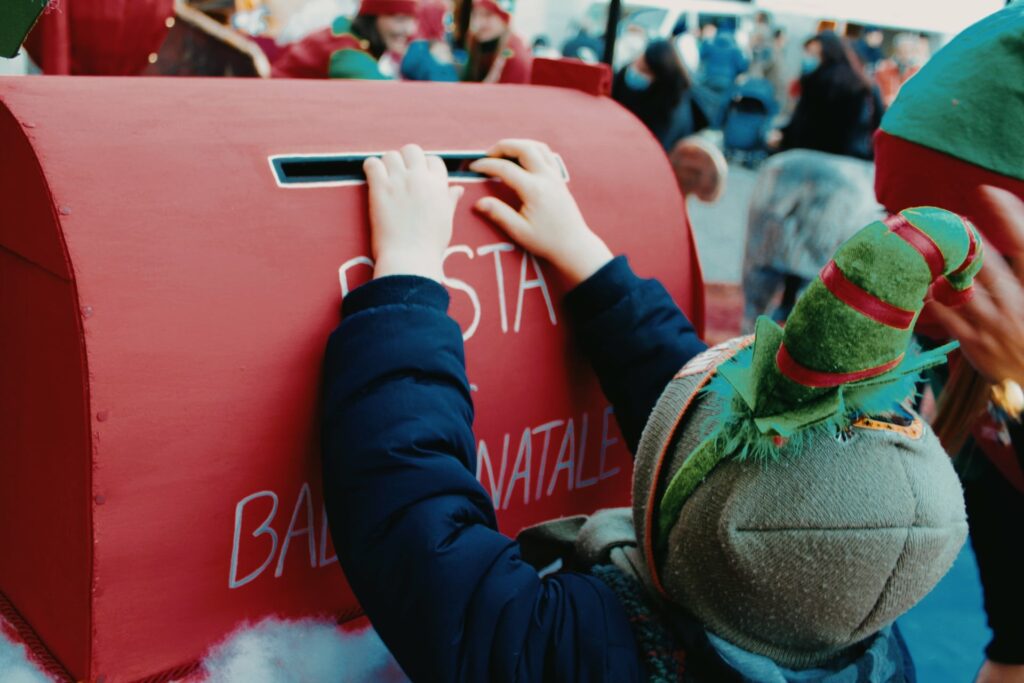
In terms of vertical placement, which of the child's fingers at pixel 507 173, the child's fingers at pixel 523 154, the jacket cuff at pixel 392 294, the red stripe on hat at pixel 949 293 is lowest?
the jacket cuff at pixel 392 294

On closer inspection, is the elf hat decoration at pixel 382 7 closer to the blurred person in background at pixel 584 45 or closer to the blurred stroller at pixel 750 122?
the blurred person in background at pixel 584 45

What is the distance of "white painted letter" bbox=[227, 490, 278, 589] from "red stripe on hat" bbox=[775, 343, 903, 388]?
1.58 feet

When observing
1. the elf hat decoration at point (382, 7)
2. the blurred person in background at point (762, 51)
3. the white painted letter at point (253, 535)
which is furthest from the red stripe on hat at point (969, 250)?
the blurred person in background at point (762, 51)

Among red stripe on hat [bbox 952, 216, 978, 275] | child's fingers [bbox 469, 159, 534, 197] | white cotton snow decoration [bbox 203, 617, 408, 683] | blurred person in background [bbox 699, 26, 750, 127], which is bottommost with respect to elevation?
blurred person in background [bbox 699, 26, 750, 127]

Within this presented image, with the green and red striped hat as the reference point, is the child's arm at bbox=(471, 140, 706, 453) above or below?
below

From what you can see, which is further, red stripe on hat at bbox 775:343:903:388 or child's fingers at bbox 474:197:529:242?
child's fingers at bbox 474:197:529:242

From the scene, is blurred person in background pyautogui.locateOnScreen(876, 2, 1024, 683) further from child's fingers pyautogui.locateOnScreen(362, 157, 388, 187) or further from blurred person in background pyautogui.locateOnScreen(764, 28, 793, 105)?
blurred person in background pyautogui.locateOnScreen(764, 28, 793, 105)

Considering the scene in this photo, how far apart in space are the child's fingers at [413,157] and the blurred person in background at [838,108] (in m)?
2.34

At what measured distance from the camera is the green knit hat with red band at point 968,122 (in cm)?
101

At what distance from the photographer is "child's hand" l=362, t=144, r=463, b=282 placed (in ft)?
2.92

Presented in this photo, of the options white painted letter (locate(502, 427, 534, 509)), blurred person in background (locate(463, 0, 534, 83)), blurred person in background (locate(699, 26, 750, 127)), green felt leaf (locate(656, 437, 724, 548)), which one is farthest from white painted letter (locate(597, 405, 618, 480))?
blurred person in background (locate(699, 26, 750, 127))

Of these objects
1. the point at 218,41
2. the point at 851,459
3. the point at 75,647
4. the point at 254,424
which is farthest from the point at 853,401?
the point at 218,41

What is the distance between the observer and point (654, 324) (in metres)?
1.10

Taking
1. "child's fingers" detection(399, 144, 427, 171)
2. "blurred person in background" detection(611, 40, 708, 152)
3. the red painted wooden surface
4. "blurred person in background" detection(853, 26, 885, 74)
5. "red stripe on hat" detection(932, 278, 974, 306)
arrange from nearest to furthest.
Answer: "red stripe on hat" detection(932, 278, 974, 306)
"child's fingers" detection(399, 144, 427, 171)
the red painted wooden surface
"blurred person in background" detection(611, 40, 708, 152)
"blurred person in background" detection(853, 26, 885, 74)
